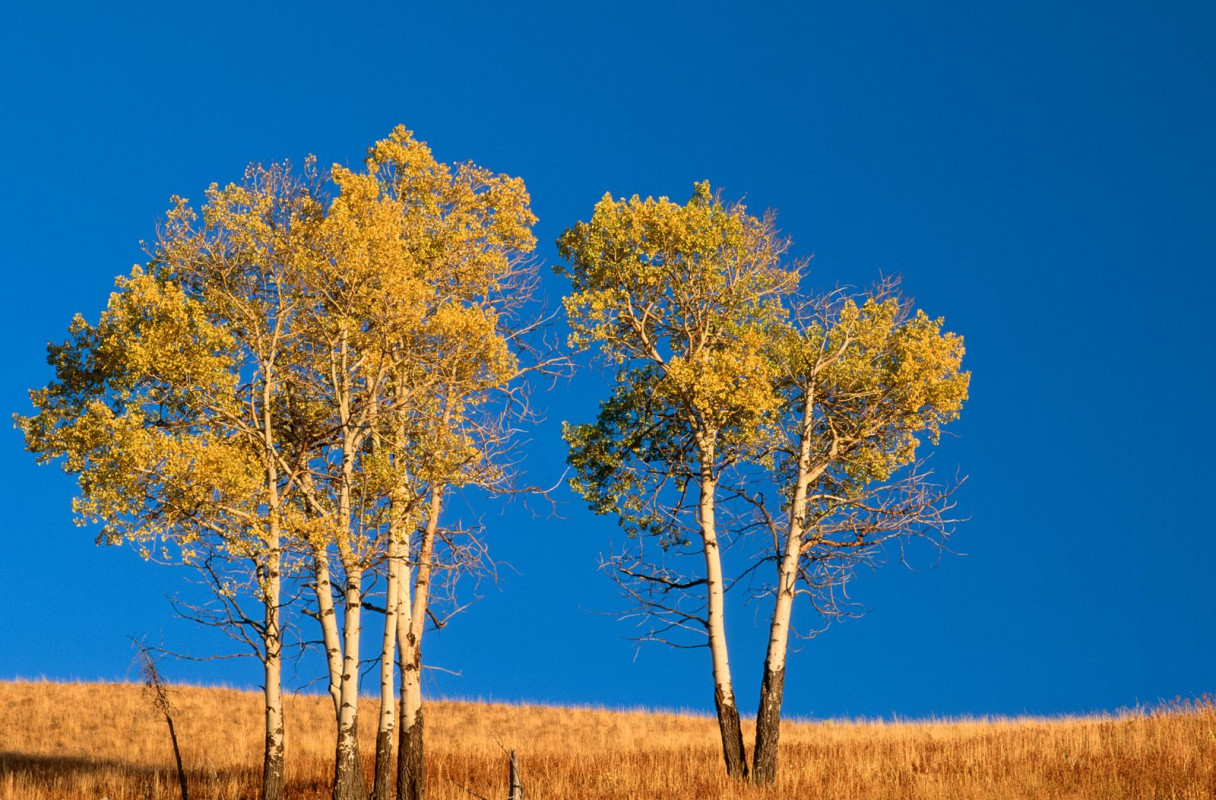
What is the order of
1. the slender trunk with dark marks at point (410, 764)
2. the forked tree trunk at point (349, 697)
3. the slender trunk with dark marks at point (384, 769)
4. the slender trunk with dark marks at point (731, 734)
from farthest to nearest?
the slender trunk with dark marks at point (731, 734), the slender trunk with dark marks at point (410, 764), the slender trunk with dark marks at point (384, 769), the forked tree trunk at point (349, 697)

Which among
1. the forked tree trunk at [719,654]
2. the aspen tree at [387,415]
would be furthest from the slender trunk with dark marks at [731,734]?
the aspen tree at [387,415]

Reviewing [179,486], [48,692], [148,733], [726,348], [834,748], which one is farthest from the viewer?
[48,692]

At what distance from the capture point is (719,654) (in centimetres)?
2055

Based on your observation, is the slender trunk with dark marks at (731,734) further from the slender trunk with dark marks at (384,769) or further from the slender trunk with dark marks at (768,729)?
the slender trunk with dark marks at (384,769)

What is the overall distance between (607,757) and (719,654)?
19.7ft

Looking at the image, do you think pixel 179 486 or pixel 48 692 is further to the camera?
pixel 48 692

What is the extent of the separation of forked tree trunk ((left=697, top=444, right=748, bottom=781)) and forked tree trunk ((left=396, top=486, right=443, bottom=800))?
5.39 metres

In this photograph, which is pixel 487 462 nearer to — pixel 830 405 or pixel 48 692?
pixel 830 405

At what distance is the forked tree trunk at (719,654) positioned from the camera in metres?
20.4

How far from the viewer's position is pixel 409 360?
20094 millimetres

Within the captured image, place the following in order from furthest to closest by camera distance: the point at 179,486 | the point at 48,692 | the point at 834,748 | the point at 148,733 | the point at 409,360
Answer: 1. the point at 48,692
2. the point at 148,733
3. the point at 834,748
4. the point at 409,360
5. the point at 179,486

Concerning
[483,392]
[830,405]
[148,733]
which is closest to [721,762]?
[830,405]

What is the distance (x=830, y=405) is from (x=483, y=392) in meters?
7.18

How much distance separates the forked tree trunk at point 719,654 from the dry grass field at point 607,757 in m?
0.61
